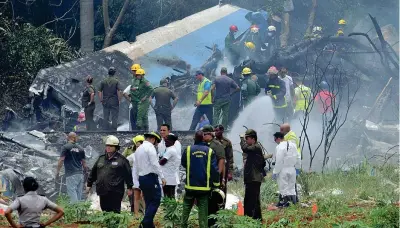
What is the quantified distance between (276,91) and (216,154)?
25.9 ft

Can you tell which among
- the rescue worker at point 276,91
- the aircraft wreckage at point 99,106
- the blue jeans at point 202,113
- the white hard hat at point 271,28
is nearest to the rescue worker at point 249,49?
the aircraft wreckage at point 99,106

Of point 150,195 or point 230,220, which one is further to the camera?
point 150,195

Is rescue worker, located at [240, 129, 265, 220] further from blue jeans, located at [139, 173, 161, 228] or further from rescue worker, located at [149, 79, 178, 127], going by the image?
rescue worker, located at [149, 79, 178, 127]

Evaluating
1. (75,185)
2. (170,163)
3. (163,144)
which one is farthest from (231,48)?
(170,163)

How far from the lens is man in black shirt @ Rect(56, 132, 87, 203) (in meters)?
14.8

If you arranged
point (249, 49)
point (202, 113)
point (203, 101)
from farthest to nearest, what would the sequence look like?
point (249, 49)
point (202, 113)
point (203, 101)

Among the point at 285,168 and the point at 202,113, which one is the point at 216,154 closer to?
the point at 285,168

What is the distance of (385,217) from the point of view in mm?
11320

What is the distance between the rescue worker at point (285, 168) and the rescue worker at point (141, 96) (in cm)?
519

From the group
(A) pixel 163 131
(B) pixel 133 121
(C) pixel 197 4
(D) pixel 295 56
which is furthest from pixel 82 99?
A: (C) pixel 197 4

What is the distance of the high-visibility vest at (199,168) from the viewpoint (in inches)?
432

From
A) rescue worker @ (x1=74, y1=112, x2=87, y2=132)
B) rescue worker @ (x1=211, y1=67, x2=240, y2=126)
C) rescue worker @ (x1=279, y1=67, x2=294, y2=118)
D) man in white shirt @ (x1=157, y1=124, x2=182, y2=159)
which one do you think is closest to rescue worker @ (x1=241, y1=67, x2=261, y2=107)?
rescue worker @ (x1=279, y1=67, x2=294, y2=118)

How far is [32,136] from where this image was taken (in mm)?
17891

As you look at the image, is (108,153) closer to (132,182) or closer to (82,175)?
(132,182)
